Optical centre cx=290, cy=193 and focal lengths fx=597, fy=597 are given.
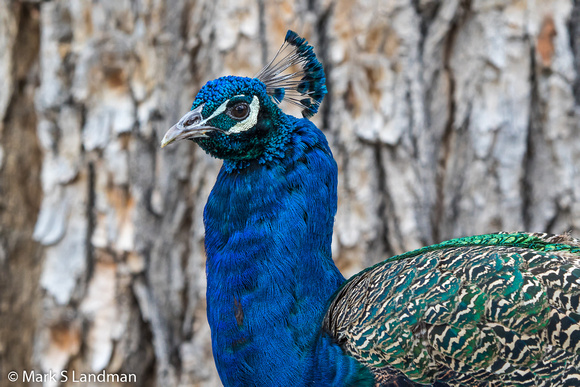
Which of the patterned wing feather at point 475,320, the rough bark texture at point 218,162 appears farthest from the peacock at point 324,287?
the rough bark texture at point 218,162

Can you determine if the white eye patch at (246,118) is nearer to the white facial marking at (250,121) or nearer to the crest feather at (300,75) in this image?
the white facial marking at (250,121)

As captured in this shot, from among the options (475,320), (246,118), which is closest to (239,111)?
(246,118)

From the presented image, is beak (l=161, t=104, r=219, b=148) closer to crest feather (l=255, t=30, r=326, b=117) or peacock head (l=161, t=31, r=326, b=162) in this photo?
peacock head (l=161, t=31, r=326, b=162)

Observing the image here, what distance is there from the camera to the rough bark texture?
2258 mm

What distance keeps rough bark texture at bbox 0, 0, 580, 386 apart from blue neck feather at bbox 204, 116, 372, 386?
887 millimetres

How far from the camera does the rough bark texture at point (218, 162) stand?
2.26m

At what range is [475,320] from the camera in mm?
1117

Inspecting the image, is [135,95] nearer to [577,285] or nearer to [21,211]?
[21,211]

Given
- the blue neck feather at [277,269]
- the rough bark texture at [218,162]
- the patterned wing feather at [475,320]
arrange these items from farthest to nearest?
1. the rough bark texture at [218,162]
2. the blue neck feather at [277,269]
3. the patterned wing feather at [475,320]

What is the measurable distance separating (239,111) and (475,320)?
26.2 inches

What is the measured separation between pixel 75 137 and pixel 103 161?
156 millimetres

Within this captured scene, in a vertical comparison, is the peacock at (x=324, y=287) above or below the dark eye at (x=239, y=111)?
below

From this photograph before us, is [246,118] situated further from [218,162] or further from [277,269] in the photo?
[218,162]

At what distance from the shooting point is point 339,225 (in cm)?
227
